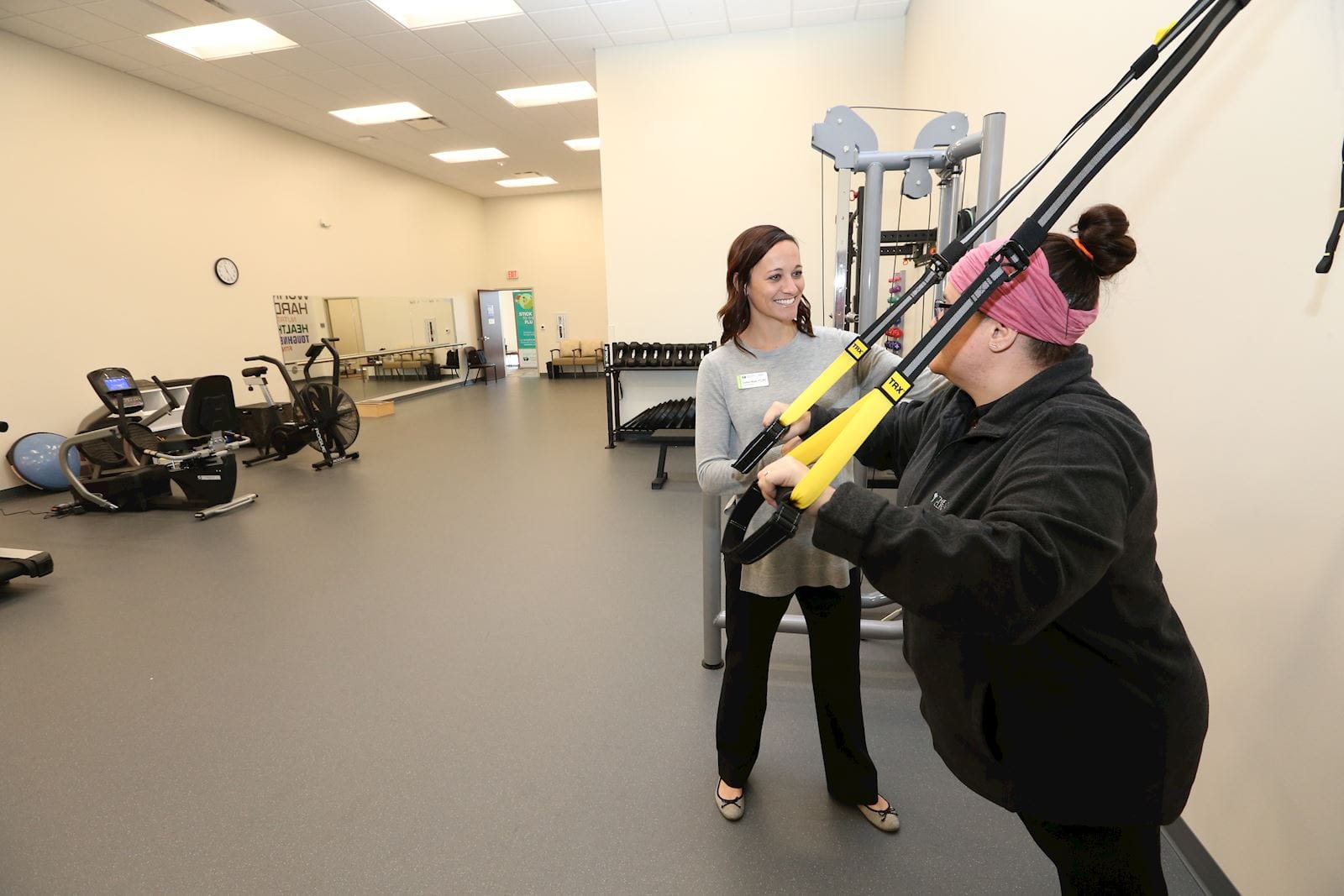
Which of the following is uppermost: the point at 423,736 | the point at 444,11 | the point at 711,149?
the point at 444,11

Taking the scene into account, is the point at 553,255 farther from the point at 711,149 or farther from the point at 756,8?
the point at 756,8

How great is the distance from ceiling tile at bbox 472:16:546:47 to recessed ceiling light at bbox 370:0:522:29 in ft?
0.26

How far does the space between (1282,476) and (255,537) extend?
497cm

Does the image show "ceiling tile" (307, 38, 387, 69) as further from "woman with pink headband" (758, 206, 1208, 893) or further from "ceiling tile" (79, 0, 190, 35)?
"woman with pink headband" (758, 206, 1208, 893)

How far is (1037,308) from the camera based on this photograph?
823 mm

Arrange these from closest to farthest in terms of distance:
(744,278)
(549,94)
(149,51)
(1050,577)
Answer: (1050,577)
(744,278)
(149,51)
(549,94)

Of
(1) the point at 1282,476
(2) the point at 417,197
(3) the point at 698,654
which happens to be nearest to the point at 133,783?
(3) the point at 698,654

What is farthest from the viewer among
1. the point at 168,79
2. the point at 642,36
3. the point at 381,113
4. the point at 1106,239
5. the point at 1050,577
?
the point at 381,113

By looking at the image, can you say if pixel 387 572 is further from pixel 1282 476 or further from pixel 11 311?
pixel 11 311

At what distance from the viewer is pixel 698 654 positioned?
256cm

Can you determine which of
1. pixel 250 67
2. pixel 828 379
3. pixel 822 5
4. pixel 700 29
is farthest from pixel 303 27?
pixel 828 379

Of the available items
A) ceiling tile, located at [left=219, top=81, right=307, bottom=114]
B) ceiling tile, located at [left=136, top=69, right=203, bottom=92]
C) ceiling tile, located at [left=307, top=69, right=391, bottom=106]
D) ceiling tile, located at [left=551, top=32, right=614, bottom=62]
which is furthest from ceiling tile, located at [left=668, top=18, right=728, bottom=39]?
ceiling tile, located at [left=136, top=69, right=203, bottom=92]

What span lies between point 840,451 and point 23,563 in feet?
14.9

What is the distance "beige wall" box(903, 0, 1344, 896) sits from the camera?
118 centimetres
